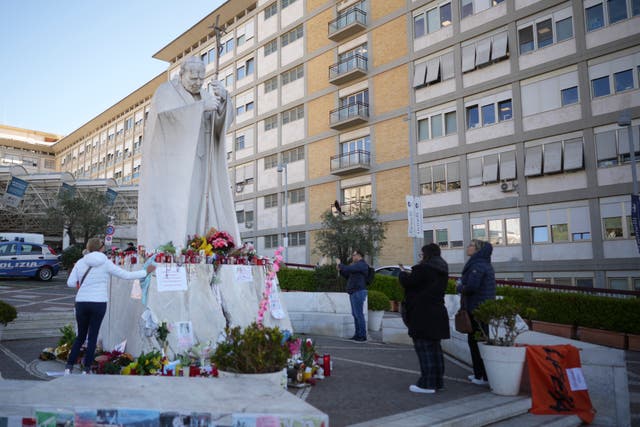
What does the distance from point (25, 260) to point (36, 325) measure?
15.6 meters

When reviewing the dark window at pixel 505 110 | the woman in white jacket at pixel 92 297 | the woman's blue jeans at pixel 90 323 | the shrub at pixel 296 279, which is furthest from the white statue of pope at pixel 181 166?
the dark window at pixel 505 110

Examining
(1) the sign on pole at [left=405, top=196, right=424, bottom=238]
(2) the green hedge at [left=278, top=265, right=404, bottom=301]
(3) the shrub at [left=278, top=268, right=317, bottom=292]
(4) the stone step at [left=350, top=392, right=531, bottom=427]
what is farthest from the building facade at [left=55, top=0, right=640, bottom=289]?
(4) the stone step at [left=350, top=392, right=531, bottom=427]

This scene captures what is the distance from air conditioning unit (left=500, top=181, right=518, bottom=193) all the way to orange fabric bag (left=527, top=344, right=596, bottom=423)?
19.7 metres

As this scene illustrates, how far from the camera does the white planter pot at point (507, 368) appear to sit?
231 inches

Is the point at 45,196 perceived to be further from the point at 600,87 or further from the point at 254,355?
the point at 254,355

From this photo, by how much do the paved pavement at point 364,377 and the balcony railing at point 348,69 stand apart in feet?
75.5

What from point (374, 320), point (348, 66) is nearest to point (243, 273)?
point (374, 320)

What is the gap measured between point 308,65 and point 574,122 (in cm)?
1906

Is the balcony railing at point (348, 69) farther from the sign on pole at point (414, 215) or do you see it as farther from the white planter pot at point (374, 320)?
the white planter pot at point (374, 320)

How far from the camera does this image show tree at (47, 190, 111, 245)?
35.6 m

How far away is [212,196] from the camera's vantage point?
820 centimetres

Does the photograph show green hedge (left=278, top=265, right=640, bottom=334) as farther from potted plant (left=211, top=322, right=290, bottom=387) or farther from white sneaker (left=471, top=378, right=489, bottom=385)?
potted plant (left=211, top=322, right=290, bottom=387)

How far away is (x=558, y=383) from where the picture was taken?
5621 mm

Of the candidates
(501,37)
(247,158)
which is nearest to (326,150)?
(247,158)
